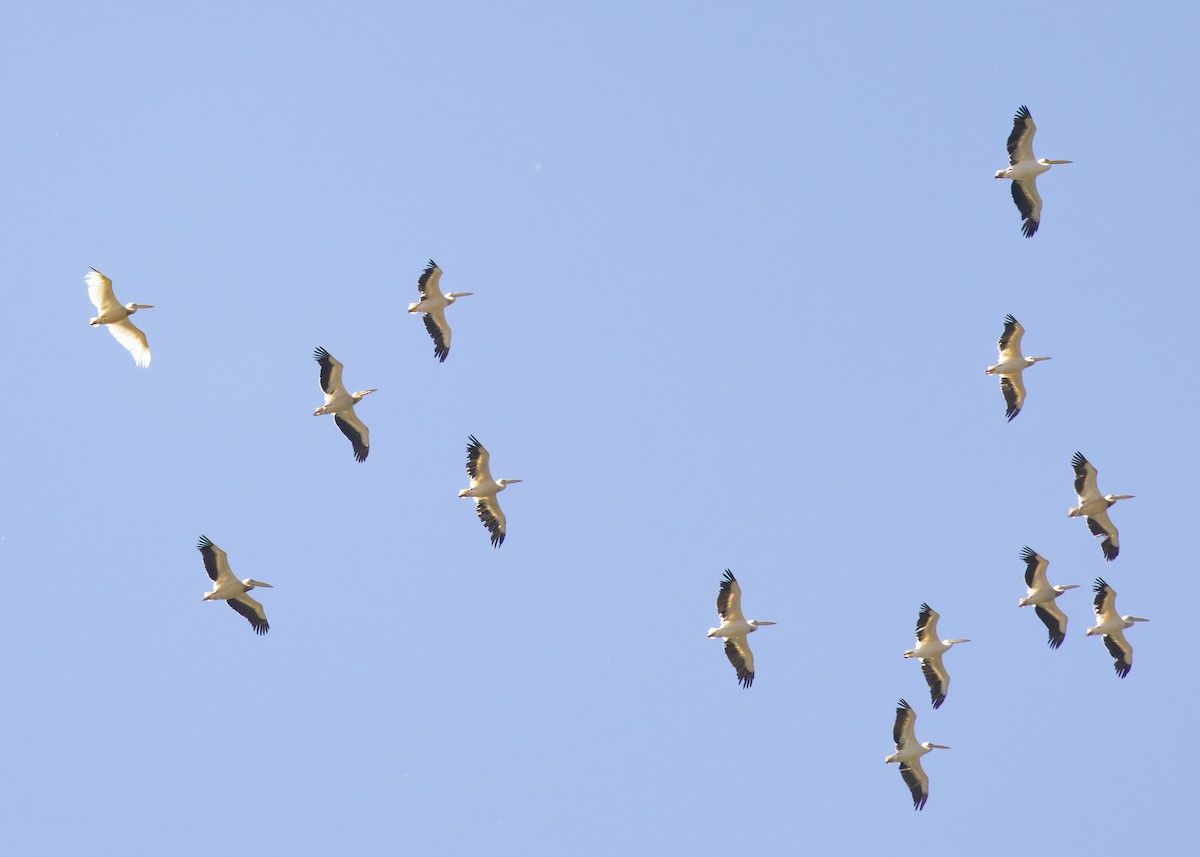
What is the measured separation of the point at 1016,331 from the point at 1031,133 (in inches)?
148

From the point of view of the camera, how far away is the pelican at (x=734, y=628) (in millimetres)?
37312

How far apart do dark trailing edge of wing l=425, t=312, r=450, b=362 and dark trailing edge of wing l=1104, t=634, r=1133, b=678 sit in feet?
43.7

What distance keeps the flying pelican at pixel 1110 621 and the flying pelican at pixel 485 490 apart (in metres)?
10.9

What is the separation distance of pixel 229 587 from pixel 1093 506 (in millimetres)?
15475

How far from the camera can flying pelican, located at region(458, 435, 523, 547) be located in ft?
127

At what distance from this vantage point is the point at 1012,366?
39844 millimetres

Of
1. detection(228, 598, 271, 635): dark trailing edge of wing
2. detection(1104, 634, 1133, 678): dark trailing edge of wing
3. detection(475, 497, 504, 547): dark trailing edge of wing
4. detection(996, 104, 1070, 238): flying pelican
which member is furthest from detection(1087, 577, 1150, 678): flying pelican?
detection(228, 598, 271, 635): dark trailing edge of wing

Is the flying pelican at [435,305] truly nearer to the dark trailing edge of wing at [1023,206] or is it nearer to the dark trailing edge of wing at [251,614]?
the dark trailing edge of wing at [251,614]

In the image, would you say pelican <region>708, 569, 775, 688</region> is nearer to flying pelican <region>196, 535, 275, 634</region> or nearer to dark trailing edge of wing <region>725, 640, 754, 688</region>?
dark trailing edge of wing <region>725, 640, 754, 688</region>

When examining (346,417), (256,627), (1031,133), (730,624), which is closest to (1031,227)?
(1031,133)

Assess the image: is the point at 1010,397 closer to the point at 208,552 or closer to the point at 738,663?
the point at 738,663

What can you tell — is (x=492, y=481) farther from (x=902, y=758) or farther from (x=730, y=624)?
(x=902, y=758)

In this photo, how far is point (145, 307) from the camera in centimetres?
3706

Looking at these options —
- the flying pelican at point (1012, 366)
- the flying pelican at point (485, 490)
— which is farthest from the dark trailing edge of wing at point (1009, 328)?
the flying pelican at point (485, 490)
